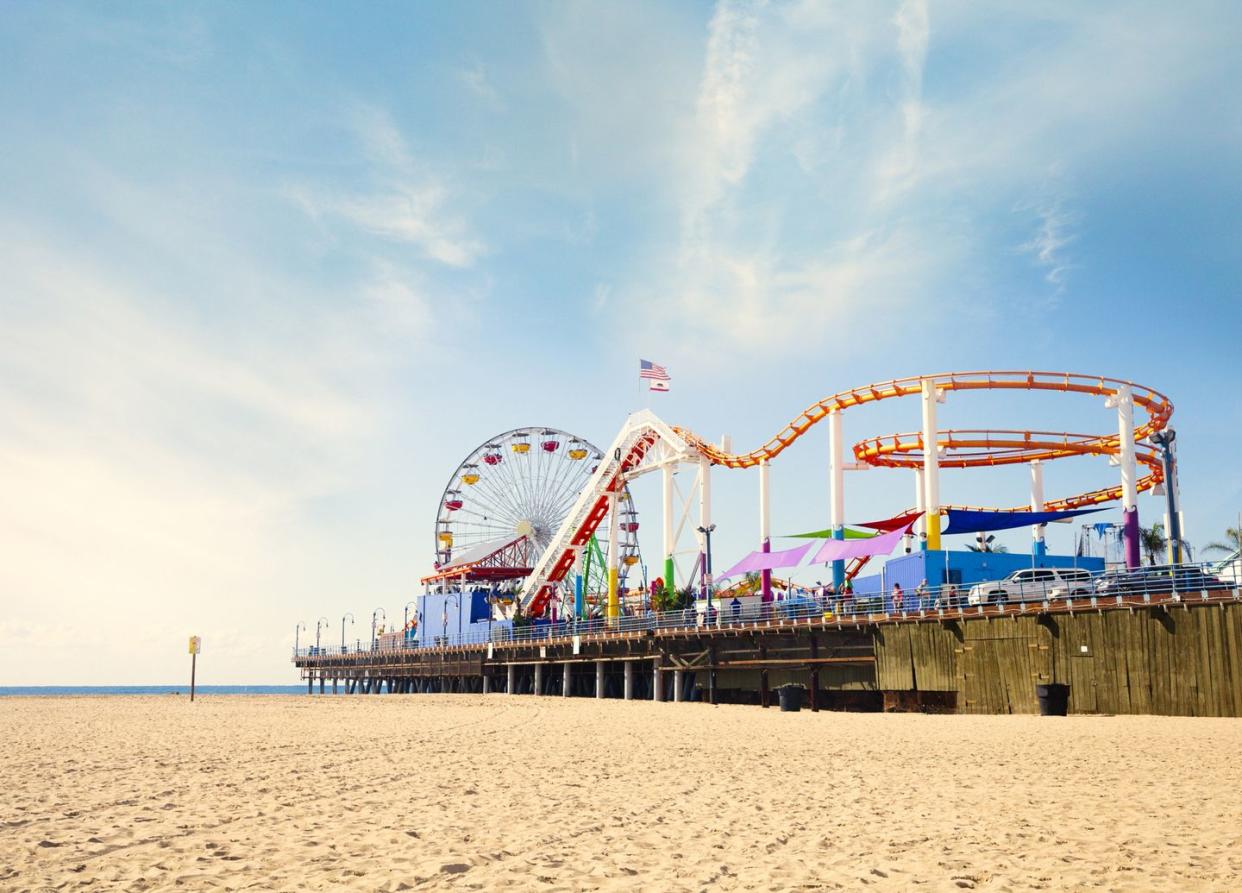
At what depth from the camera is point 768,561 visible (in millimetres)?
42812

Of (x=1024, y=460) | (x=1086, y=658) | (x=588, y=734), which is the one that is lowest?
(x=588, y=734)

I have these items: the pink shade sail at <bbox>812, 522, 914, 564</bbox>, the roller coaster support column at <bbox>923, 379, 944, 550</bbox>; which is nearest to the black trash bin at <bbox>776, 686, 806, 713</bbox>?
the pink shade sail at <bbox>812, 522, 914, 564</bbox>

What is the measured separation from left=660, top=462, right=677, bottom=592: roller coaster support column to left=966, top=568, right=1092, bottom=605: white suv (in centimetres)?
2448

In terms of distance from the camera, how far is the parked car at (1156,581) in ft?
77.3

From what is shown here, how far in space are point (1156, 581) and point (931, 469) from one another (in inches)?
480

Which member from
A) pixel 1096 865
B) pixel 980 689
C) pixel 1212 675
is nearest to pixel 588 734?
pixel 980 689

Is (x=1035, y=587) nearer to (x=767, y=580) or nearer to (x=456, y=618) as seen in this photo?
(x=767, y=580)

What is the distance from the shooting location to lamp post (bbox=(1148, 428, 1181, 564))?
101ft

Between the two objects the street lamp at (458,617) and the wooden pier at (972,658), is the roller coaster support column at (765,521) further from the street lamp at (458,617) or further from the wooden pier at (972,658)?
the street lamp at (458,617)

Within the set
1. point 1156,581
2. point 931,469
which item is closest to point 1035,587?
point 1156,581

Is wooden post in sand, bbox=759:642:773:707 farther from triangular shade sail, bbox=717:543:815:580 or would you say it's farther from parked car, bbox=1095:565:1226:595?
parked car, bbox=1095:565:1226:595

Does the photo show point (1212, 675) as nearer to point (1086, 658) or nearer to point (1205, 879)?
point (1086, 658)

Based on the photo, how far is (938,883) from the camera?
7922 mm

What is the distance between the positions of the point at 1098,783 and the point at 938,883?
5998 mm
